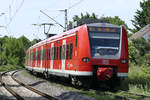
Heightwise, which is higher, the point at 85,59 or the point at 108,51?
the point at 108,51

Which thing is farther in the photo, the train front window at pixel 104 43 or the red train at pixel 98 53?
the train front window at pixel 104 43

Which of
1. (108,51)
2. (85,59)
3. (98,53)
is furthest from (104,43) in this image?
(85,59)

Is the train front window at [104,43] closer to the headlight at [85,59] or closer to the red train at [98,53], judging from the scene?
the red train at [98,53]

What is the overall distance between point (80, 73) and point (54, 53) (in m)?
5.41

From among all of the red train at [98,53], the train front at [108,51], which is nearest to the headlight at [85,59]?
the red train at [98,53]

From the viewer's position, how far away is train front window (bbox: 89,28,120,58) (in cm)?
1291

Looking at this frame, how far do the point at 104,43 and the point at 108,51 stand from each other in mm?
403

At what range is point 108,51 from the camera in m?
12.9

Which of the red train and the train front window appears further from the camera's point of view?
the train front window

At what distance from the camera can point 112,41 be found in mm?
13172

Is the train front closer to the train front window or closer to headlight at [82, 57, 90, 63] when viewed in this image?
the train front window

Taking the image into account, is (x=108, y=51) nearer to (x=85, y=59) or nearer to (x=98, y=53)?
(x=98, y=53)

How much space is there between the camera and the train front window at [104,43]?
42.4 ft

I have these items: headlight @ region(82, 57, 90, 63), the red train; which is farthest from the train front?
headlight @ region(82, 57, 90, 63)
